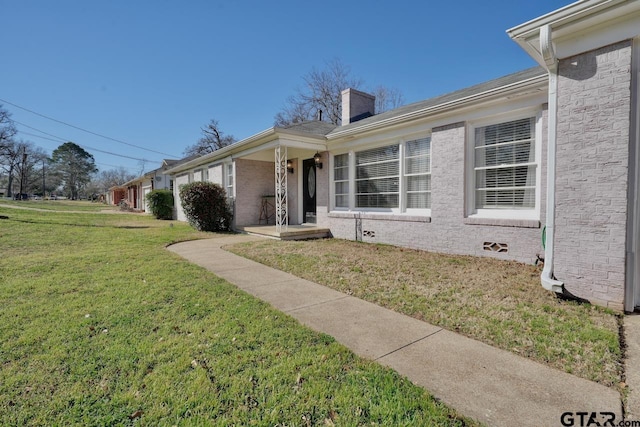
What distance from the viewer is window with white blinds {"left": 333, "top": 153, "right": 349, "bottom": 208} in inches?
369

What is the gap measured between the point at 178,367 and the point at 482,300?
3598mm

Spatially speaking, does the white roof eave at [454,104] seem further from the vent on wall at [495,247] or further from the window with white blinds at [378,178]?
the vent on wall at [495,247]

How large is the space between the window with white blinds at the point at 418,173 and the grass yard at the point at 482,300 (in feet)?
4.48

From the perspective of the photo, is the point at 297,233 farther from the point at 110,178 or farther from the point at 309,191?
the point at 110,178

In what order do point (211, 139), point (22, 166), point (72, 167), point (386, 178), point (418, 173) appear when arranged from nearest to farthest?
point (418, 173) → point (386, 178) → point (211, 139) → point (22, 166) → point (72, 167)

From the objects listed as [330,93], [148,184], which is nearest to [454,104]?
[330,93]

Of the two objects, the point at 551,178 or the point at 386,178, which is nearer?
the point at 551,178

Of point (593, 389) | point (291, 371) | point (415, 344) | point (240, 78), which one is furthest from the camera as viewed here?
point (240, 78)

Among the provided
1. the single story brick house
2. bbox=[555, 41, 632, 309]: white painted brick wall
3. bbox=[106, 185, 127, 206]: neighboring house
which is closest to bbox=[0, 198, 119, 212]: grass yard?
the single story brick house

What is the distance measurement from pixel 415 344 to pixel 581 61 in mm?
4287

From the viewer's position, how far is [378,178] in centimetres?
846

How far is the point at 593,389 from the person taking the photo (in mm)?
2049

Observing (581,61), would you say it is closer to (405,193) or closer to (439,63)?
(405,193)

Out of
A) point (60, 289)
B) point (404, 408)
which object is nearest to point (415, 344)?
point (404, 408)
